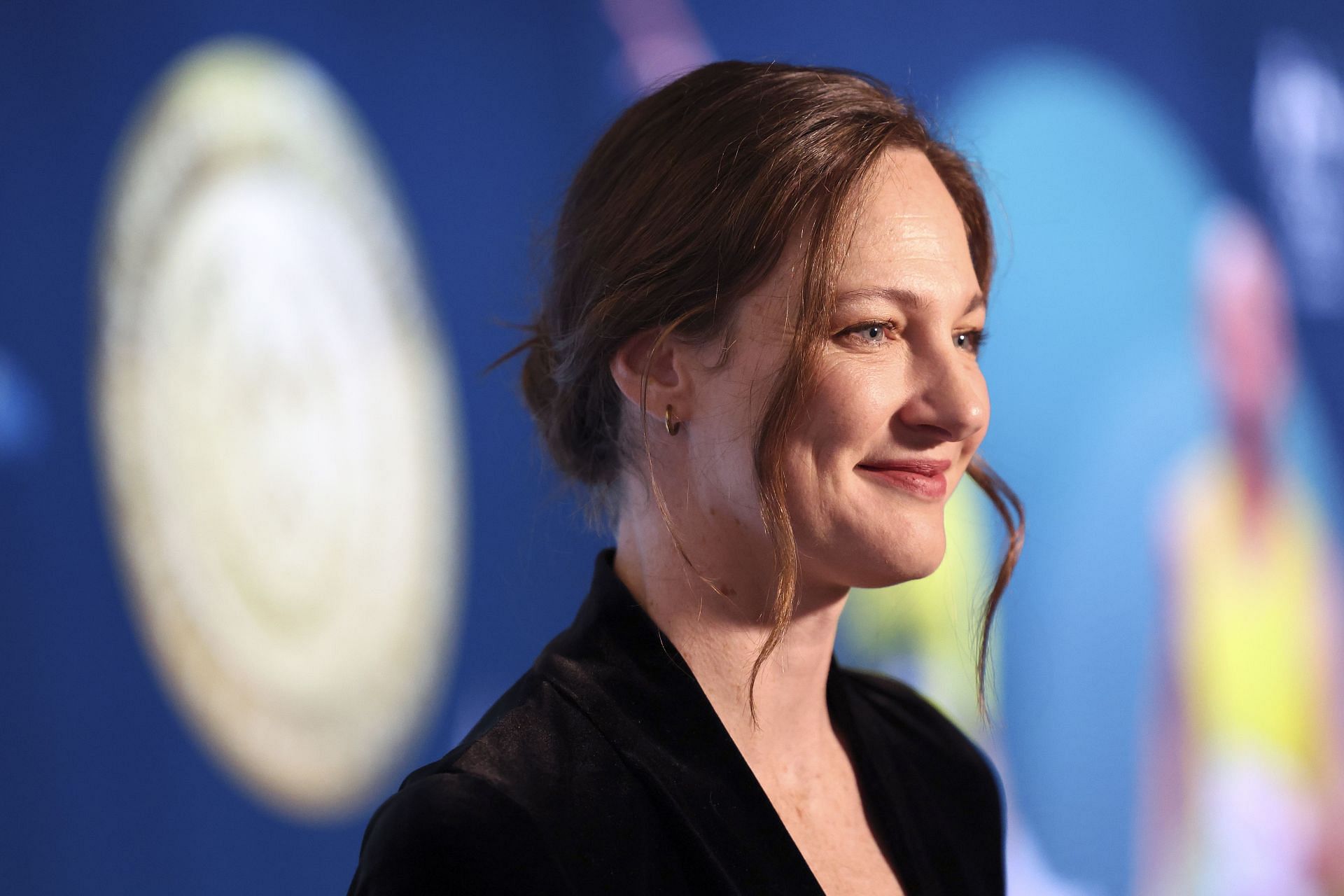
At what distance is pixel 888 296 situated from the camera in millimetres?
1127

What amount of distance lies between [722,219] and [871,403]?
22cm

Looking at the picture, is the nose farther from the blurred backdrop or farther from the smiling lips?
the blurred backdrop

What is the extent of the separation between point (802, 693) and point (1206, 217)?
5.26ft

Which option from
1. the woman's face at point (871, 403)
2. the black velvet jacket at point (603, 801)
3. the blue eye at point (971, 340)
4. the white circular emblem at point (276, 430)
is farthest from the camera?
the white circular emblem at point (276, 430)

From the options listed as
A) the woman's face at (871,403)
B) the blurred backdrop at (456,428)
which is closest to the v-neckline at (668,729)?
the woman's face at (871,403)

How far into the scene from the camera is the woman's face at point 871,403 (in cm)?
112

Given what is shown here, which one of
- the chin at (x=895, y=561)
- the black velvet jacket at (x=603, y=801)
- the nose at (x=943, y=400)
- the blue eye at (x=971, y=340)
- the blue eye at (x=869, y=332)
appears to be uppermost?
the blue eye at (x=869, y=332)

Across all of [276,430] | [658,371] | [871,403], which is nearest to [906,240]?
[871,403]

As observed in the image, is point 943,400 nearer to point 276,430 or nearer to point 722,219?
point 722,219

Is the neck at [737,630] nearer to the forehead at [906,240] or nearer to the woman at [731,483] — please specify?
the woman at [731,483]

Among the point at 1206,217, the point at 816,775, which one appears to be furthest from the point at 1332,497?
the point at 816,775

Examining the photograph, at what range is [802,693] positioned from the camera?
126 cm

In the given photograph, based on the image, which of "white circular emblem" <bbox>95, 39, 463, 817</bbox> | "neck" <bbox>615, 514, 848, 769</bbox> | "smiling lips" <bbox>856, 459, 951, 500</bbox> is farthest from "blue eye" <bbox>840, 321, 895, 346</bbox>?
"white circular emblem" <bbox>95, 39, 463, 817</bbox>

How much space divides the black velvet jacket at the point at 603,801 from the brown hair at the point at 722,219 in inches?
4.2
